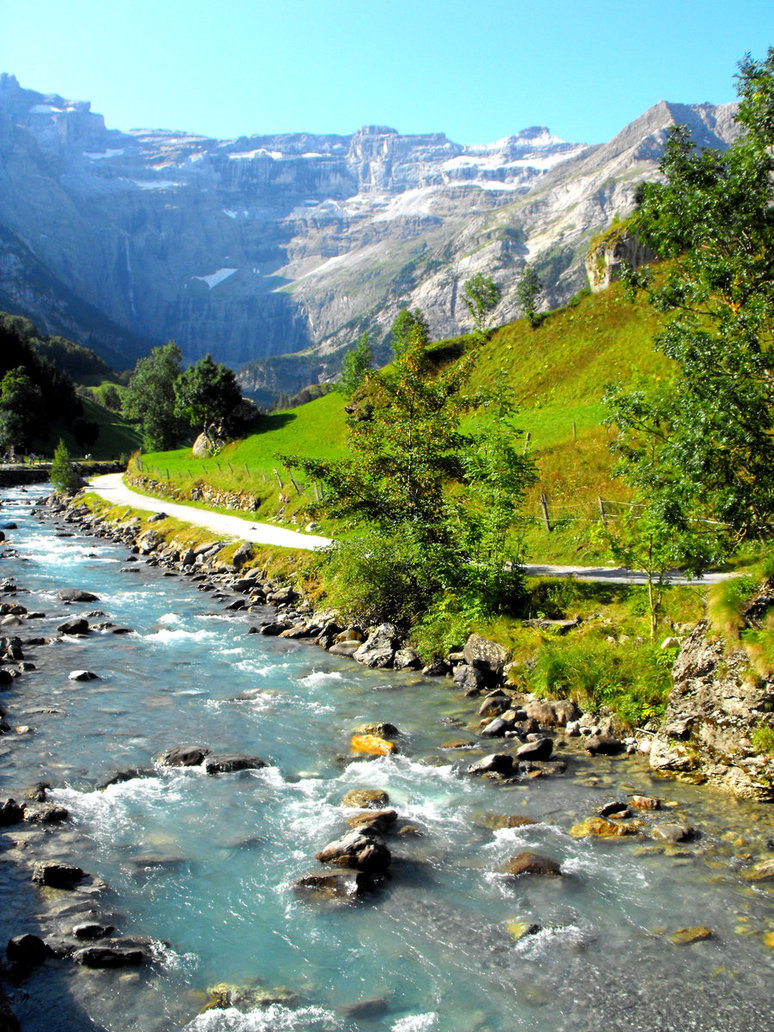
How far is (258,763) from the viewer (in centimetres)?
1683

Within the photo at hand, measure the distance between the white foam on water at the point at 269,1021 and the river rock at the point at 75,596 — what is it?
96.9 feet

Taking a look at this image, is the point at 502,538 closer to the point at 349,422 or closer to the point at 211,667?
the point at 349,422

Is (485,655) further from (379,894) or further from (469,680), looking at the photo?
(379,894)

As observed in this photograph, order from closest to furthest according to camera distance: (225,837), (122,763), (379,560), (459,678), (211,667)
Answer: (225,837), (122,763), (459,678), (211,667), (379,560)

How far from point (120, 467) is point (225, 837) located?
145518mm

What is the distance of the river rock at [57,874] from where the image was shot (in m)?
11.8

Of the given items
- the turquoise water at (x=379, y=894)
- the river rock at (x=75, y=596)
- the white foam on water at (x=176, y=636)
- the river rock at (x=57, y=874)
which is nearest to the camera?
the turquoise water at (x=379, y=894)

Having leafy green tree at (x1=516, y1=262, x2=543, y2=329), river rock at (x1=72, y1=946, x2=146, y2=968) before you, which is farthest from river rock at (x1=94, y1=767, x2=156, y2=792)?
leafy green tree at (x1=516, y1=262, x2=543, y2=329)

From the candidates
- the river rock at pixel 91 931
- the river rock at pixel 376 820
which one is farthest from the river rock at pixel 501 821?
the river rock at pixel 91 931

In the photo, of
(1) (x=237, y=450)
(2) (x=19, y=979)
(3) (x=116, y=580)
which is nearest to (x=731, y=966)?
(2) (x=19, y=979)

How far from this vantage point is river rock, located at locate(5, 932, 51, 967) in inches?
389

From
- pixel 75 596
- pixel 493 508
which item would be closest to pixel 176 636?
pixel 75 596

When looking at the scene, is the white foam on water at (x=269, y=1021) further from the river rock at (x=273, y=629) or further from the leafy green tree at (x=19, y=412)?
the leafy green tree at (x=19, y=412)

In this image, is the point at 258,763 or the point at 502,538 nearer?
the point at 258,763
